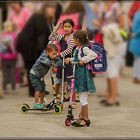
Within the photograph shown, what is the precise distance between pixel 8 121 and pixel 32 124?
A: 43 cm

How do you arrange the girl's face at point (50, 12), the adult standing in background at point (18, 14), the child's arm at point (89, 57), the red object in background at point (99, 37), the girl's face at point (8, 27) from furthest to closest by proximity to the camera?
the adult standing in background at point (18, 14) → the girl's face at point (8, 27) → the girl's face at point (50, 12) → the red object in background at point (99, 37) → the child's arm at point (89, 57)

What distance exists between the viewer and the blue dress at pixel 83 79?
8.23 meters

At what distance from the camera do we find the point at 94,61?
827 centimetres

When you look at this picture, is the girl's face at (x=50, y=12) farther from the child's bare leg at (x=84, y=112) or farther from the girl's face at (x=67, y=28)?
the child's bare leg at (x=84, y=112)

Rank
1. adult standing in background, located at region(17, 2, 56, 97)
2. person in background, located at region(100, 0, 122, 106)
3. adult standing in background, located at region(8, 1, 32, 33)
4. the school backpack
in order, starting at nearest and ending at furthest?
the school backpack
person in background, located at region(100, 0, 122, 106)
adult standing in background, located at region(17, 2, 56, 97)
adult standing in background, located at region(8, 1, 32, 33)

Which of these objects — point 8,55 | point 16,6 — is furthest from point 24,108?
point 16,6

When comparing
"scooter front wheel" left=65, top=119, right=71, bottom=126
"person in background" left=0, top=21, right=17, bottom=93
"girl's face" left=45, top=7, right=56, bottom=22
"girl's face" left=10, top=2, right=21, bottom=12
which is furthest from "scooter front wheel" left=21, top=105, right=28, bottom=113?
"girl's face" left=10, top=2, right=21, bottom=12

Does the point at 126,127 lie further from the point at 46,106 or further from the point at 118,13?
the point at 118,13

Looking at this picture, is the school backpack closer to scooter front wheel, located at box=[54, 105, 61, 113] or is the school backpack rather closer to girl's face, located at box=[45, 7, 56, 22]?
scooter front wheel, located at box=[54, 105, 61, 113]

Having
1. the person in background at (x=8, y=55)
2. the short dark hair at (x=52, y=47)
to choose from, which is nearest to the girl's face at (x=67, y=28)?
the short dark hair at (x=52, y=47)

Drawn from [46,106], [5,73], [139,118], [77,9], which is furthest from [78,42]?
[5,73]

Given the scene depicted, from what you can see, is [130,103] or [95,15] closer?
[130,103]

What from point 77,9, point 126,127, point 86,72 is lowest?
point 126,127

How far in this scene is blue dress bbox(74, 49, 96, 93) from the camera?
823 centimetres
